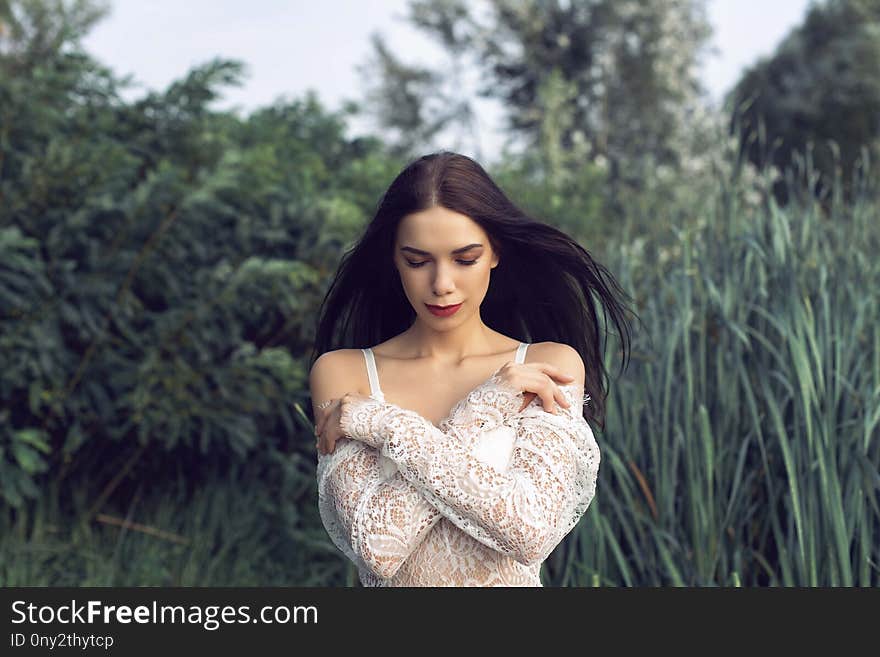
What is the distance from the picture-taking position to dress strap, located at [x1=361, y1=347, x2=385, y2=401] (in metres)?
1.75

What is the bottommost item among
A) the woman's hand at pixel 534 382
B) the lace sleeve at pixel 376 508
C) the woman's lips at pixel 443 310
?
the lace sleeve at pixel 376 508

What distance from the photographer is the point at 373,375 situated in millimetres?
1792

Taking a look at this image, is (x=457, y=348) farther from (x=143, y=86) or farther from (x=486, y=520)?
(x=143, y=86)

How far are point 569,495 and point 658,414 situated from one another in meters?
1.23

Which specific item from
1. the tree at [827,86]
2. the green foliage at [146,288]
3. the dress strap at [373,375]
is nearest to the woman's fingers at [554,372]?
the dress strap at [373,375]

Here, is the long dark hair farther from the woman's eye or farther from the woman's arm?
the woman's arm

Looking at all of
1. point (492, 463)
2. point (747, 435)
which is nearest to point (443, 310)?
point (492, 463)

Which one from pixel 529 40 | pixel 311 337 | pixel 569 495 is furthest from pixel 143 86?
pixel 529 40

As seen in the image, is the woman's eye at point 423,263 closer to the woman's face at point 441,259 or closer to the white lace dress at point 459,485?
the woman's face at point 441,259

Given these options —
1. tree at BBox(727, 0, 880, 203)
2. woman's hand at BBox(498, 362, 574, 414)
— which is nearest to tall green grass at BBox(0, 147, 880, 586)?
woman's hand at BBox(498, 362, 574, 414)

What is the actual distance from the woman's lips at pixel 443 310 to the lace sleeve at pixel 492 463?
15 centimetres

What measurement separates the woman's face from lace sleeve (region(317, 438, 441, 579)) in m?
0.29

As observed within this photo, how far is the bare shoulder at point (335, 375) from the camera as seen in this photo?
179 cm

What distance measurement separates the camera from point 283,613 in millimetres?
1924
